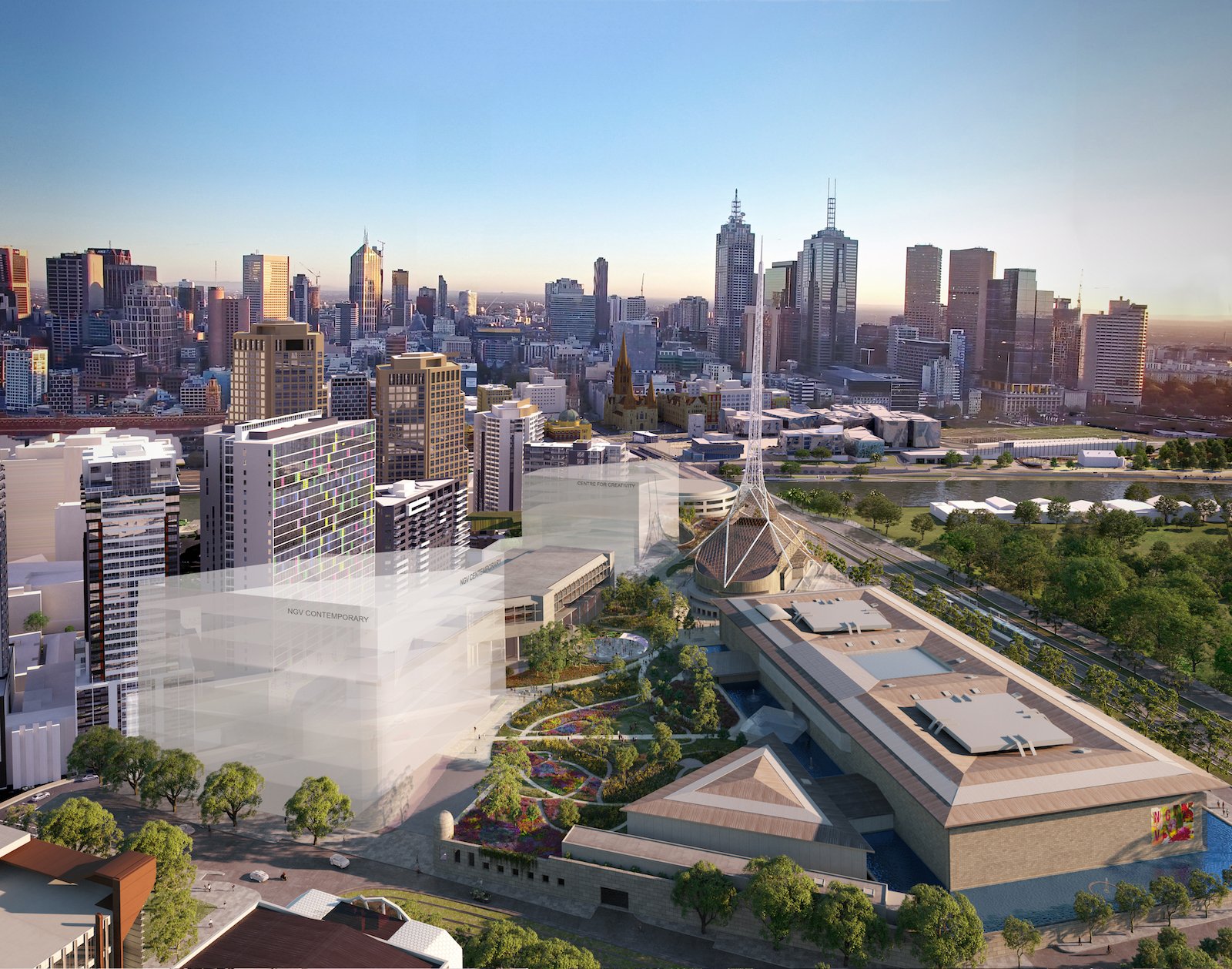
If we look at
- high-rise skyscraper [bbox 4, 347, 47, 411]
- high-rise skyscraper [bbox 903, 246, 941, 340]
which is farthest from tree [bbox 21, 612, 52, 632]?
high-rise skyscraper [bbox 903, 246, 941, 340]

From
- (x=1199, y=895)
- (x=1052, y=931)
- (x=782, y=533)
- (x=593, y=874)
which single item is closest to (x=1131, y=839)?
(x=1199, y=895)

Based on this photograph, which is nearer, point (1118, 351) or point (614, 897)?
point (614, 897)

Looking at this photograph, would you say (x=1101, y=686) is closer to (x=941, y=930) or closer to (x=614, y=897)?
(x=941, y=930)

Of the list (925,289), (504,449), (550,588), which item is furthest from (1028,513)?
(925,289)

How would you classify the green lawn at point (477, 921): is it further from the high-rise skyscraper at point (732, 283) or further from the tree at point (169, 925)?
the high-rise skyscraper at point (732, 283)

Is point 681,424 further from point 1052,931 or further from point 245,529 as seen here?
point 1052,931

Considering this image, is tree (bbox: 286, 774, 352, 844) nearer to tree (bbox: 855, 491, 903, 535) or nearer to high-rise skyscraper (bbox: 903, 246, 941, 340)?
tree (bbox: 855, 491, 903, 535)
